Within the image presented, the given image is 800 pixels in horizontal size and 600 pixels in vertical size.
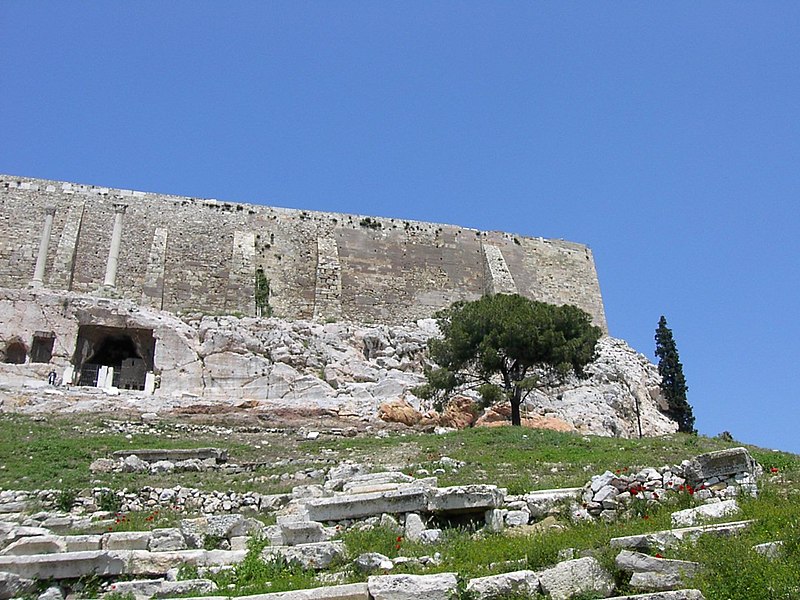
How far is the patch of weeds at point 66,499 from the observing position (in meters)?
12.9

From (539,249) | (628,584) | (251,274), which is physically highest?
(539,249)

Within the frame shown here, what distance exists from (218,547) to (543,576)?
4009mm

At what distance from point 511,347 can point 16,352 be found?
1497cm

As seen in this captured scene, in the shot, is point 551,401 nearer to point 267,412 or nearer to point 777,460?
point 267,412

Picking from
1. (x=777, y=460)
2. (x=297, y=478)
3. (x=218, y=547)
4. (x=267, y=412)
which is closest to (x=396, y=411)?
(x=267, y=412)

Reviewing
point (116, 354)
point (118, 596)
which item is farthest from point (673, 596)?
point (116, 354)

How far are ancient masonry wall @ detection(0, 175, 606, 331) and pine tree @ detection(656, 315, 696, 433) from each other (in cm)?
391

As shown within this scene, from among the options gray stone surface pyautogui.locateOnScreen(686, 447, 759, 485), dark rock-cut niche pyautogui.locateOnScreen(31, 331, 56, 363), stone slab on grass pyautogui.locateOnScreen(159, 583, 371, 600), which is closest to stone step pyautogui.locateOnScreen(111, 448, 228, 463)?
gray stone surface pyautogui.locateOnScreen(686, 447, 759, 485)

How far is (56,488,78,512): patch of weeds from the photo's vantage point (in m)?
12.9

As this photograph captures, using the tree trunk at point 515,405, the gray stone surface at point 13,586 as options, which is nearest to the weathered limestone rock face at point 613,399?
the tree trunk at point 515,405

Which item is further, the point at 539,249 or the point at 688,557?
the point at 539,249

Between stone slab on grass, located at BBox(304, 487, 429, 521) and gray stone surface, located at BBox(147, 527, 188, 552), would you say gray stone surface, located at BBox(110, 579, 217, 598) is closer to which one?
gray stone surface, located at BBox(147, 527, 188, 552)

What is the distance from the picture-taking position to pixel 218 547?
9.59 meters

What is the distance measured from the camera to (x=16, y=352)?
25.8 meters
